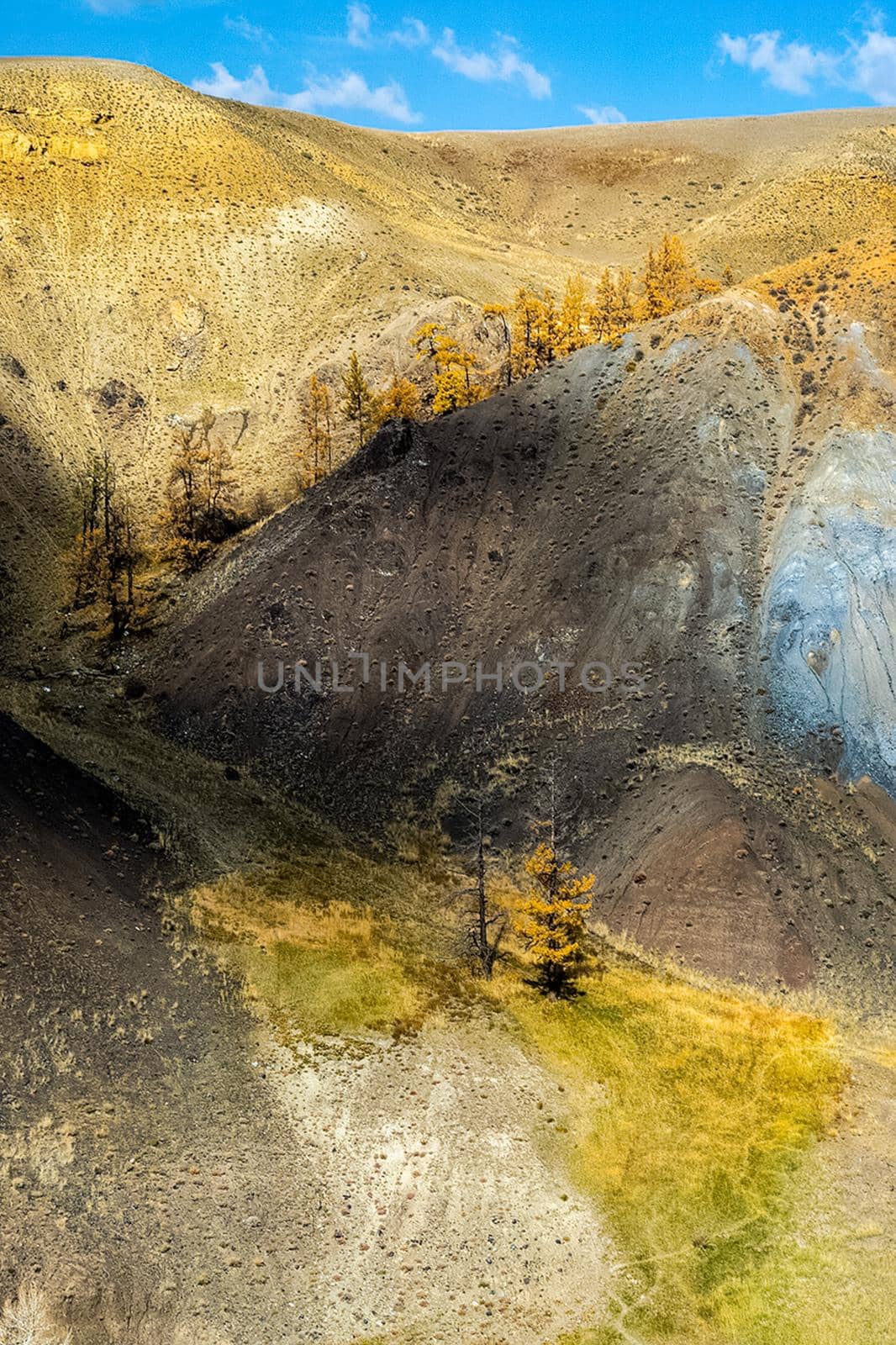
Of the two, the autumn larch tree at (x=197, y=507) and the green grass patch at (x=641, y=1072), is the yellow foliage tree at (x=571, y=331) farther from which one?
the green grass patch at (x=641, y=1072)

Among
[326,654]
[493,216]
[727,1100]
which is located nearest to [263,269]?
[493,216]

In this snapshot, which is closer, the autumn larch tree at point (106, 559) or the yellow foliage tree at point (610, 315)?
the autumn larch tree at point (106, 559)

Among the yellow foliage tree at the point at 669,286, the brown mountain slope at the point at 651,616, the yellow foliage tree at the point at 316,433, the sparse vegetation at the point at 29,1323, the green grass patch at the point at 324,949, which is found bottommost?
the sparse vegetation at the point at 29,1323

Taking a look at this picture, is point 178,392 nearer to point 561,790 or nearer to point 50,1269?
point 561,790

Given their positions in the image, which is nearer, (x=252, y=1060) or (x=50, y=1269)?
(x=50, y=1269)

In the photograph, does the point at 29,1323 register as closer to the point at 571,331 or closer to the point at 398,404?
the point at 398,404

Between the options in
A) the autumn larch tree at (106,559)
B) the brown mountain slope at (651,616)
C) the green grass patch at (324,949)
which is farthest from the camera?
the autumn larch tree at (106,559)

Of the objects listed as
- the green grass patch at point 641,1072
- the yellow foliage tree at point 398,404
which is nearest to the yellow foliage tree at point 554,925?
the green grass patch at point 641,1072

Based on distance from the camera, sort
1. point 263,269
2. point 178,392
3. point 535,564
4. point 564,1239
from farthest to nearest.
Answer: point 263,269 < point 178,392 < point 535,564 < point 564,1239
